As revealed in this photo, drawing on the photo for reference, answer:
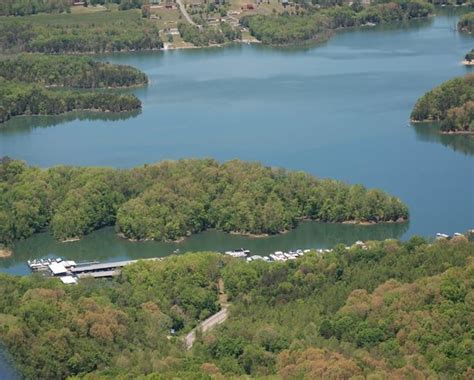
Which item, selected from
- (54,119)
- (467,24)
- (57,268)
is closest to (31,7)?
(467,24)

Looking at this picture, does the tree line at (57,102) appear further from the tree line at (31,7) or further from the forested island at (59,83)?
the tree line at (31,7)

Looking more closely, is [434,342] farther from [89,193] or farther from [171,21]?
[171,21]

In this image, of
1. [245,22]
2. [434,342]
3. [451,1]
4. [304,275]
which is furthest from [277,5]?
[434,342]

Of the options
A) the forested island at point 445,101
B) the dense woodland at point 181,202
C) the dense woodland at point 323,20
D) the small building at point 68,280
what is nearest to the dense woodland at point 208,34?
the dense woodland at point 323,20

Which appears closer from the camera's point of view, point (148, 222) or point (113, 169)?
point (148, 222)

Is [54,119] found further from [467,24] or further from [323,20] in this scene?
[467,24]

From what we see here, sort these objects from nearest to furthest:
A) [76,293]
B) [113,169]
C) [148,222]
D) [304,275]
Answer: [76,293]
[304,275]
[148,222]
[113,169]
